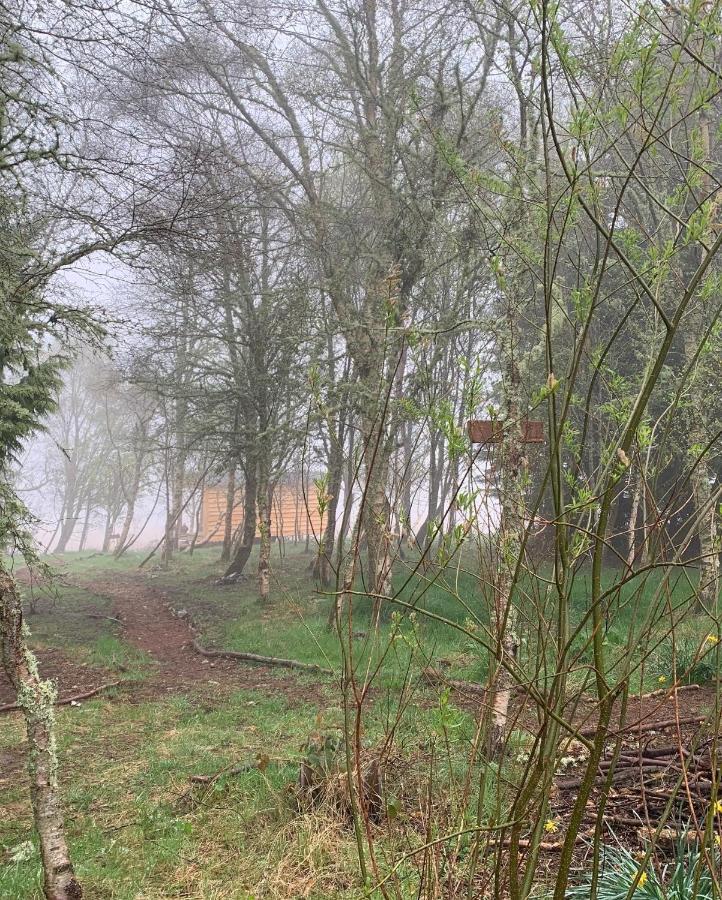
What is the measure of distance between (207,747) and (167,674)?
3437mm

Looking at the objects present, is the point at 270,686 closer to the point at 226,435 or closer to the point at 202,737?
the point at 202,737

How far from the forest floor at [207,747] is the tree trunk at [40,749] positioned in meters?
0.40

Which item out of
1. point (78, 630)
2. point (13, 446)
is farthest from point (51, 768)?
point (78, 630)

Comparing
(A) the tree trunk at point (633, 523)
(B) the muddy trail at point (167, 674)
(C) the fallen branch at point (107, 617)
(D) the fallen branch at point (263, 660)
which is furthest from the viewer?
(C) the fallen branch at point (107, 617)

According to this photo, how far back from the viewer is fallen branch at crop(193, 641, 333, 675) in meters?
8.57

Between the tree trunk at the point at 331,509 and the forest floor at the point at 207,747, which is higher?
the tree trunk at the point at 331,509

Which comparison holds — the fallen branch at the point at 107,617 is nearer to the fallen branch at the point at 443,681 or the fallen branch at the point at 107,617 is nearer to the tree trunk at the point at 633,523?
the fallen branch at the point at 443,681

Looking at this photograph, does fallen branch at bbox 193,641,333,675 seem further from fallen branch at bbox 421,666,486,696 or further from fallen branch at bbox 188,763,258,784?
fallen branch at bbox 188,763,258,784

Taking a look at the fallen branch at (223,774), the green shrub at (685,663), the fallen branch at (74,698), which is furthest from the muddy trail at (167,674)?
the green shrub at (685,663)

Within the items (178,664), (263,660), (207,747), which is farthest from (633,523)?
(178,664)

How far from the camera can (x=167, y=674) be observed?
9070mm

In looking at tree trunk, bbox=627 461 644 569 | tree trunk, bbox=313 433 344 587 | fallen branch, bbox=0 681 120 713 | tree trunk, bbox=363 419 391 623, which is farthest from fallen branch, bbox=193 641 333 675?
tree trunk, bbox=627 461 644 569

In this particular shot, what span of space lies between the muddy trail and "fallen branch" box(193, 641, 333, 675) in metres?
0.09

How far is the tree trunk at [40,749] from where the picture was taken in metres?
3.33
